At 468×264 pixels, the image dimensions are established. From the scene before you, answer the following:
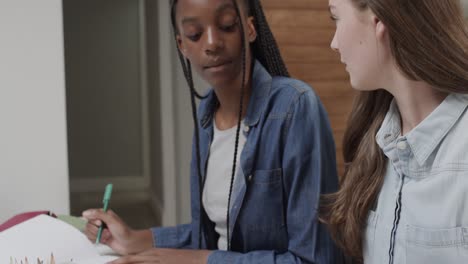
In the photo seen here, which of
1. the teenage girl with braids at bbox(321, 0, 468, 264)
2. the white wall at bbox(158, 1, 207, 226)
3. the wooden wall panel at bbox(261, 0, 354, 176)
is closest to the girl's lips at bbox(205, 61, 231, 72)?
the teenage girl with braids at bbox(321, 0, 468, 264)

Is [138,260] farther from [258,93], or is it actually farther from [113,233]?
[258,93]

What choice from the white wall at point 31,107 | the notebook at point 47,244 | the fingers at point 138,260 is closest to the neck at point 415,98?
the fingers at point 138,260

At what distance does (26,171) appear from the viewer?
5.18 feet

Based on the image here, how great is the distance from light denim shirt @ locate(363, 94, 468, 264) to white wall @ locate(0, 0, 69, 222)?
1.03 m

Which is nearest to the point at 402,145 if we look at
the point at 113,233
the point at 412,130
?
the point at 412,130

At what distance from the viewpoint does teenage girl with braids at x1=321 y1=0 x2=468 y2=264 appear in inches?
28.6

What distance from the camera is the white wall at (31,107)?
60.4 inches

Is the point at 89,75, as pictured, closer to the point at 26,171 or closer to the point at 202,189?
the point at 26,171

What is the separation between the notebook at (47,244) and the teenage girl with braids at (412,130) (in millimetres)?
533

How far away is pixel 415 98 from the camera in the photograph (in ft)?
2.60

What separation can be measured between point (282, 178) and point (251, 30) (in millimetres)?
291

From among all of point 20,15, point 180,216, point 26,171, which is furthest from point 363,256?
point 180,216

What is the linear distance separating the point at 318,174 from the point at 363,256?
0.16 m

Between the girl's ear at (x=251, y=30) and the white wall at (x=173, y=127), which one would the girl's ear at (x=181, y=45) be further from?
the white wall at (x=173, y=127)
